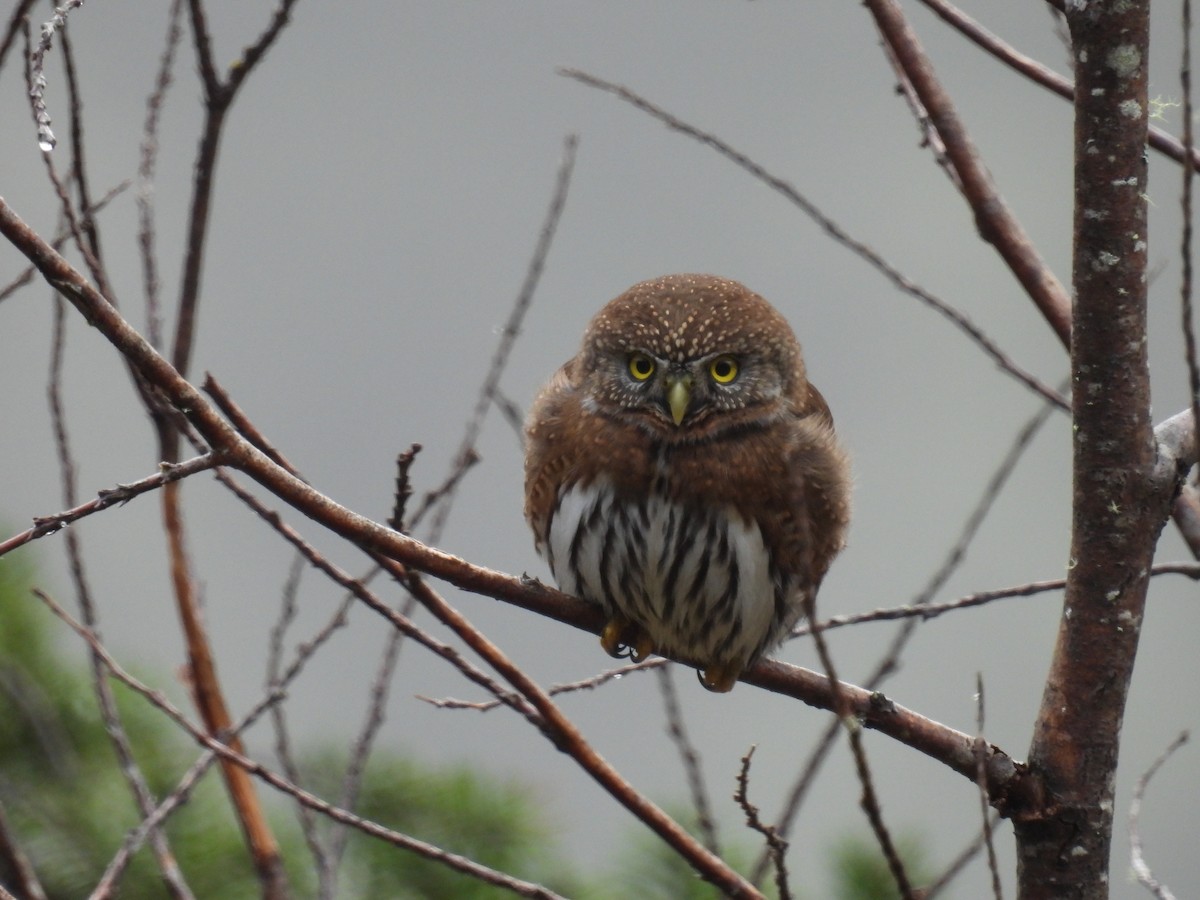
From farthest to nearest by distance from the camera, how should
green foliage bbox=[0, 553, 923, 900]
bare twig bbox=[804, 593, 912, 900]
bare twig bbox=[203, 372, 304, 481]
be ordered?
green foliage bbox=[0, 553, 923, 900], bare twig bbox=[203, 372, 304, 481], bare twig bbox=[804, 593, 912, 900]

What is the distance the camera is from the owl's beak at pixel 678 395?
10.3ft

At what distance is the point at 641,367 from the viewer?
3273 mm

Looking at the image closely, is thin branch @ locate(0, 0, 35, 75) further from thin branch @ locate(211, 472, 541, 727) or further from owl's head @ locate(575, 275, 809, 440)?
owl's head @ locate(575, 275, 809, 440)

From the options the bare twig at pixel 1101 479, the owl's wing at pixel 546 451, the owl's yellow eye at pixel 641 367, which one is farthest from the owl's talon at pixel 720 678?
the bare twig at pixel 1101 479

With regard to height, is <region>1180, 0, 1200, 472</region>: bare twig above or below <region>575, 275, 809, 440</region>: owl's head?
below

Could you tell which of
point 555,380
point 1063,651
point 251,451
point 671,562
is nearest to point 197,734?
point 251,451

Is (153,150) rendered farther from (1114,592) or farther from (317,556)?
(1114,592)

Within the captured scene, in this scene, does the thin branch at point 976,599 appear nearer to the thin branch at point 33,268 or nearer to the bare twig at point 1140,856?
the bare twig at point 1140,856

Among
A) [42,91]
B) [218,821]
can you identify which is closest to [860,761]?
[42,91]

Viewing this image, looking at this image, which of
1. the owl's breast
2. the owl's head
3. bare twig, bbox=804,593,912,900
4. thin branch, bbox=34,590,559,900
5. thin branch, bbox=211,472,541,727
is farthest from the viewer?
the owl's head

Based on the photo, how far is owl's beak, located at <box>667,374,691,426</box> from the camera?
313 cm

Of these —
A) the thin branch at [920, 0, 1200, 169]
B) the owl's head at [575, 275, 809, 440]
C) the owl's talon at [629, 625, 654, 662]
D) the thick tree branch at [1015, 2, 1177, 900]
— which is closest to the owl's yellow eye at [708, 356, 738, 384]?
the owl's head at [575, 275, 809, 440]

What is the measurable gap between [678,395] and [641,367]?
0.16m

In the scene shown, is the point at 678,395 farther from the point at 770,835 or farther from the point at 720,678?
the point at 770,835
